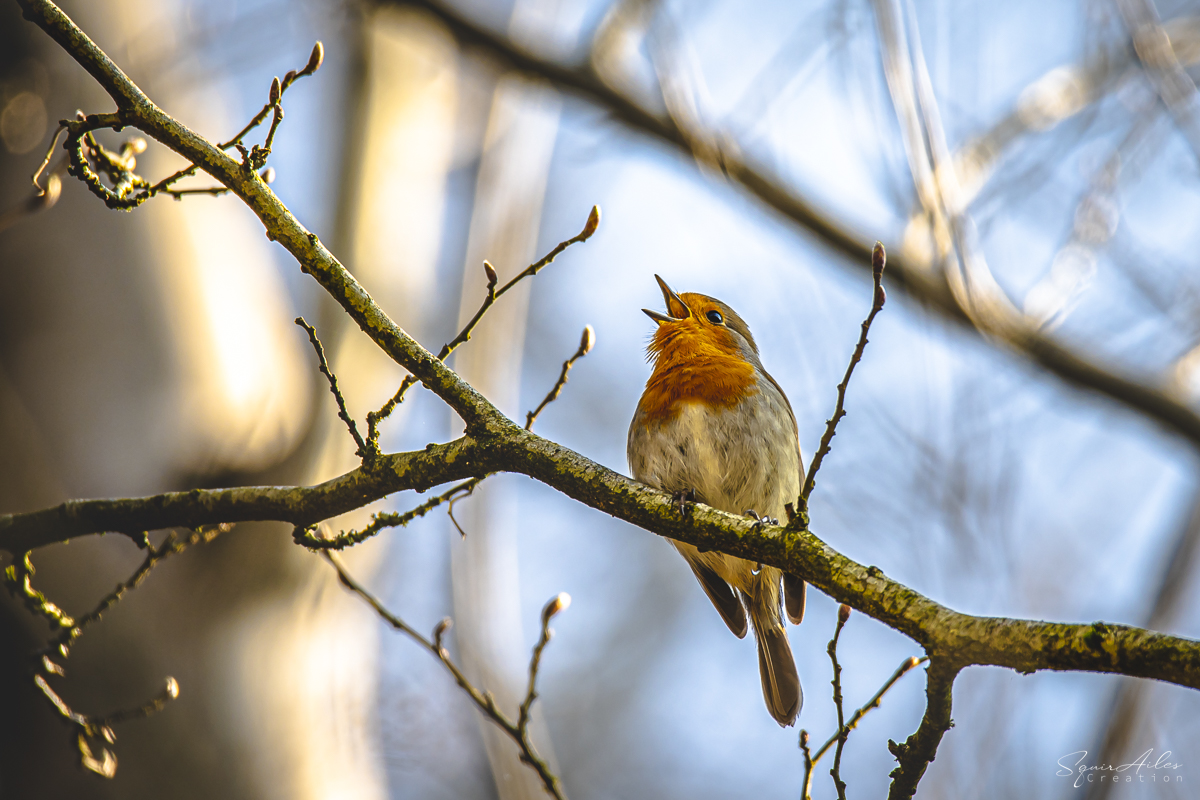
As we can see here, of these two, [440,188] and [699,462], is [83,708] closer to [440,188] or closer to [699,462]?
[699,462]

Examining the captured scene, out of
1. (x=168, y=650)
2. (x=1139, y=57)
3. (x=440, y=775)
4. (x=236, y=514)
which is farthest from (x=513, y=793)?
(x=1139, y=57)

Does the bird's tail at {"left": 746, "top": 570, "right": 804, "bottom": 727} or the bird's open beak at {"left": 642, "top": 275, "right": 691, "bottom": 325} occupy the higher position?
the bird's open beak at {"left": 642, "top": 275, "right": 691, "bottom": 325}

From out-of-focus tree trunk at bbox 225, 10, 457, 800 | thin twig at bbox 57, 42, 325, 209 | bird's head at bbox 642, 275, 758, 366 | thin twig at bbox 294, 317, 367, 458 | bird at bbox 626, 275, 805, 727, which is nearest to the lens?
thin twig at bbox 57, 42, 325, 209

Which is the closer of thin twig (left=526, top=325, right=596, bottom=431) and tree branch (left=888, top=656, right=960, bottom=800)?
tree branch (left=888, top=656, right=960, bottom=800)

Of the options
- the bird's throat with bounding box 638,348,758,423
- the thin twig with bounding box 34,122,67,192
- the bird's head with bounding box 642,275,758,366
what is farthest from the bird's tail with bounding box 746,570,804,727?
the thin twig with bounding box 34,122,67,192

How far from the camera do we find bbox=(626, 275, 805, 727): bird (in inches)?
132

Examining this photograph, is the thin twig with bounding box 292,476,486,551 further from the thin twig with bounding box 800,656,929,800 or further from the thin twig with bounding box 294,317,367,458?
the thin twig with bounding box 800,656,929,800

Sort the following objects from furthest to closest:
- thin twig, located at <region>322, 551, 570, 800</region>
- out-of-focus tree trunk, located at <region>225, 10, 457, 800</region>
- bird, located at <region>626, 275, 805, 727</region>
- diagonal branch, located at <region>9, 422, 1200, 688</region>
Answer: bird, located at <region>626, 275, 805, 727</region>, out-of-focus tree trunk, located at <region>225, 10, 457, 800</region>, thin twig, located at <region>322, 551, 570, 800</region>, diagonal branch, located at <region>9, 422, 1200, 688</region>

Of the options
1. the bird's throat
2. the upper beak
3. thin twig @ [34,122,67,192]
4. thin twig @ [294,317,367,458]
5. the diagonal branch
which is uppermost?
the upper beak

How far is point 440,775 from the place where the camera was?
6391mm

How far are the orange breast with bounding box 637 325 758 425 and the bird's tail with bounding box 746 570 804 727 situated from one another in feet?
2.90

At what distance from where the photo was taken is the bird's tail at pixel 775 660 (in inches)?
136

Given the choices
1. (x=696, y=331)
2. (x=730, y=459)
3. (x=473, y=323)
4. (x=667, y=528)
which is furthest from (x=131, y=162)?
(x=696, y=331)

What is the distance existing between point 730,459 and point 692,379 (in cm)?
36
